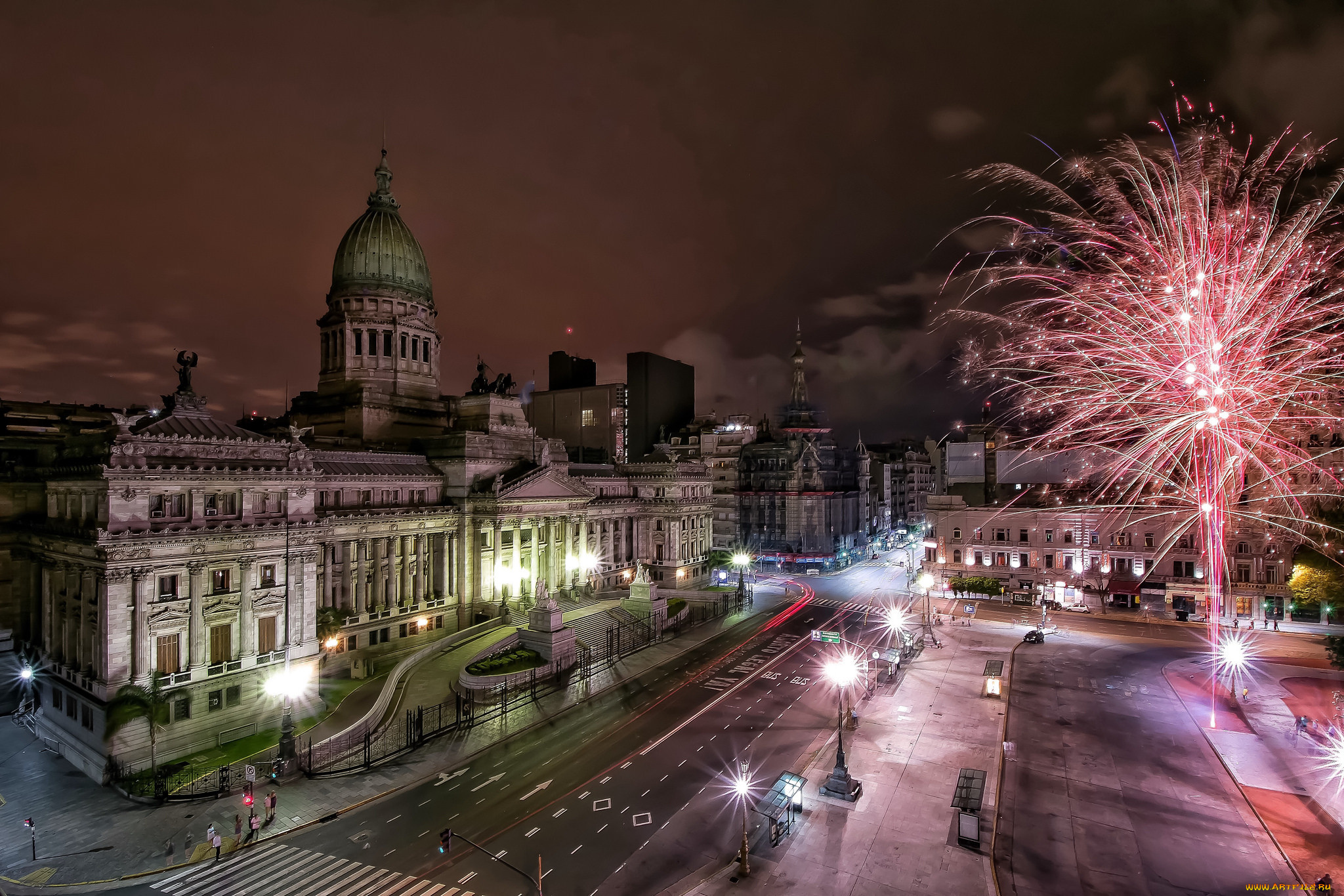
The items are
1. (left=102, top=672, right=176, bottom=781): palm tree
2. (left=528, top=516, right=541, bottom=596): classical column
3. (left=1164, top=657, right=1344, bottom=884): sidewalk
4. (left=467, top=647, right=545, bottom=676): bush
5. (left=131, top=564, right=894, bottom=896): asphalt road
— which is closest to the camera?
(left=131, top=564, right=894, bottom=896): asphalt road

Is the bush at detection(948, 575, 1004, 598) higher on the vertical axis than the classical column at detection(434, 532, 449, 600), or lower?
lower

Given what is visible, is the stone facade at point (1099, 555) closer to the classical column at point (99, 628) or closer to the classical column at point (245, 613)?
the classical column at point (245, 613)

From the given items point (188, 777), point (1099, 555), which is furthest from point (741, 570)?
point (188, 777)

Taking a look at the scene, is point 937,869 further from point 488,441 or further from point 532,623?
point 488,441

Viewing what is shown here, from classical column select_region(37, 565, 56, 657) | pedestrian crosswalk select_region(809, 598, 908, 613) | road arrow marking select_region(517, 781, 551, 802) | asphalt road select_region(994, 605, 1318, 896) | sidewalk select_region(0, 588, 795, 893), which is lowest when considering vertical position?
sidewalk select_region(0, 588, 795, 893)

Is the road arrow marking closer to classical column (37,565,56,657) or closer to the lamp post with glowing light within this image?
classical column (37,565,56,657)

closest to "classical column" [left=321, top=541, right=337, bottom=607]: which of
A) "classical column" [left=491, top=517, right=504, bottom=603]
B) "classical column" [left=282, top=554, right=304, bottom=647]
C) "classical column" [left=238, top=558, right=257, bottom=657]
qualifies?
"classical column" [left=282, top=554, right=304, bottom=647]
